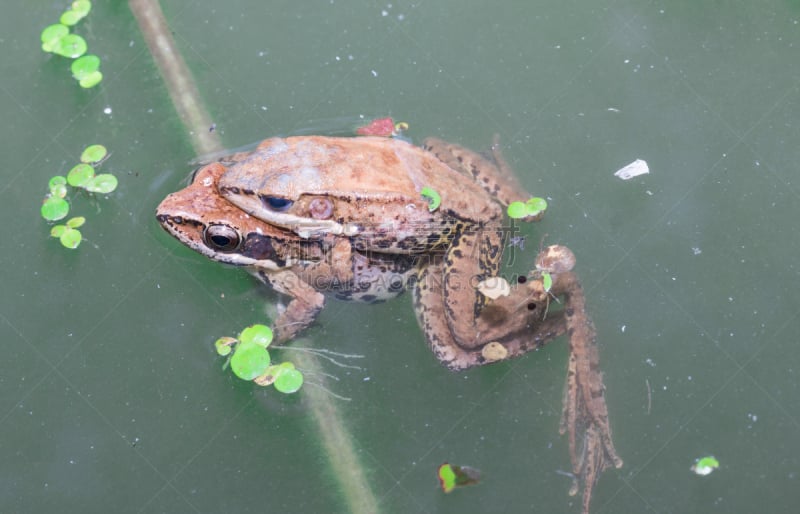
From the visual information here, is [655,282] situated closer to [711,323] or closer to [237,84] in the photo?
[711,323]

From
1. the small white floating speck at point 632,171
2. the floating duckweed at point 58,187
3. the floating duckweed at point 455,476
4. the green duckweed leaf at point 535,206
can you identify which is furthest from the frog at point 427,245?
the floating duckweed at point 58,187

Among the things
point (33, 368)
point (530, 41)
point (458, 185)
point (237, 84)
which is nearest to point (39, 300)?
point (33, 368)

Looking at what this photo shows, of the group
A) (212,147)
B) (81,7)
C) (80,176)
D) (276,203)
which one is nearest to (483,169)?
(276,203)

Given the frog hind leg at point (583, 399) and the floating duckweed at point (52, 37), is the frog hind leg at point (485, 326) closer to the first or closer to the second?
the frog hind leg at point (583, 399)

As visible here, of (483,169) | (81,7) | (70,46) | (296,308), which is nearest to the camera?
(296,308)

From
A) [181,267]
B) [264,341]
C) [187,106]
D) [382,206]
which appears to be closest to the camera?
[382,206]

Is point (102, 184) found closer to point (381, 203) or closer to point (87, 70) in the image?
point (87, 70)
